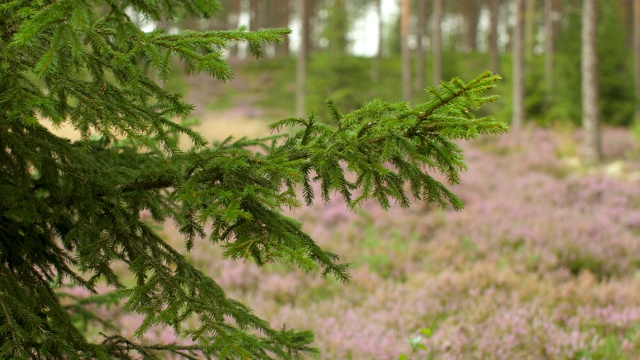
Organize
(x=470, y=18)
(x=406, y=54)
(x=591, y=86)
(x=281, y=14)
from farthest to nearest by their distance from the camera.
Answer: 1. (x=470, y=18)
2. (x=281, y=14)
3. (x=406, y=54)
4. (x=591, y=86)

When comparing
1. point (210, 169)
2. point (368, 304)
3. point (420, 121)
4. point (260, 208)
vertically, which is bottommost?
point (368, 304)

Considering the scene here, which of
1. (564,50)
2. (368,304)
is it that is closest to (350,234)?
(368,304)

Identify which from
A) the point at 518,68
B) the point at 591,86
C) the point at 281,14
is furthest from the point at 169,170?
the point at 281,14

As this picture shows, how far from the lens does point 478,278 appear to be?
18.4 feet

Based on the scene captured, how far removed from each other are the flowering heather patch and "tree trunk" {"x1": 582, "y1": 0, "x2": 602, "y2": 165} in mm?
2251

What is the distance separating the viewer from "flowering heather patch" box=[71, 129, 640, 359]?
4223mm

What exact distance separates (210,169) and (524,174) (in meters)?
10.5

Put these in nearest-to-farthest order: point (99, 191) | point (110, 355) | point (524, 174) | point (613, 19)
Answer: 1. point (99, 191)
2. point (110, 355)
3. point (524, 174)
4. point (613, 19)

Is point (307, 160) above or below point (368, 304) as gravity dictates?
above

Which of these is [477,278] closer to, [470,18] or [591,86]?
[591,86]

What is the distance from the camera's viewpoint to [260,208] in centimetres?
186

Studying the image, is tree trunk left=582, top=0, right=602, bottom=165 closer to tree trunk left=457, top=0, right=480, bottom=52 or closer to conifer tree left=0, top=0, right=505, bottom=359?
Answer: conifer tree left=0, top=0, right=505, bottom=359

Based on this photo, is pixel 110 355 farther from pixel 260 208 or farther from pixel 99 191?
pixel 260 208

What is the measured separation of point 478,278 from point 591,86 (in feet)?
29.2
